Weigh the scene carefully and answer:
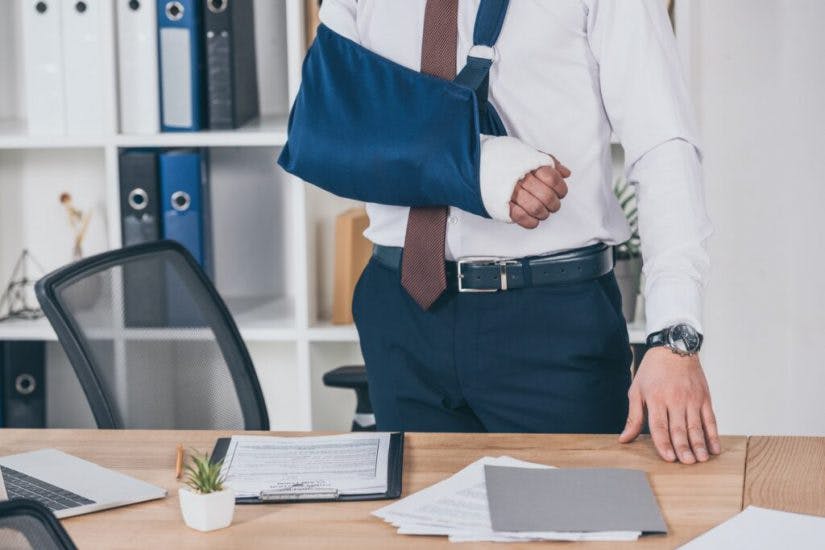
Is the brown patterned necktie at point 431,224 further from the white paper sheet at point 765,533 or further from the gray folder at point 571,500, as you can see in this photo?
the white paper sheet at point 765,533

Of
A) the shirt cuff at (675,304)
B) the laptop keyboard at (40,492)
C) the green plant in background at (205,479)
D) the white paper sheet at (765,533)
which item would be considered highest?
the shirt cuff at (675,304)

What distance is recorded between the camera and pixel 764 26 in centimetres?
250

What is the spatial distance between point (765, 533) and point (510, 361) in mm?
522

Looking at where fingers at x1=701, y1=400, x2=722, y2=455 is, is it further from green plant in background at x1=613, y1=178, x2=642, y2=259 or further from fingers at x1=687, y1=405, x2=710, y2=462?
green plant in background at x1=613, y1=178, x2=642, y2=259

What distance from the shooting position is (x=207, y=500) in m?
1.23

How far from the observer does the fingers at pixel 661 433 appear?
1.41 m

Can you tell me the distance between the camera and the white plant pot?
123cm

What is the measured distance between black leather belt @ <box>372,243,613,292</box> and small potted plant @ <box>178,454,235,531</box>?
1.77 feet

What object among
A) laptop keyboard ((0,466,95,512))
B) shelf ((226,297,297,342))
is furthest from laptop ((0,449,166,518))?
shelf ((226,297,297,342))

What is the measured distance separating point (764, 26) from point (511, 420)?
50.5 inches

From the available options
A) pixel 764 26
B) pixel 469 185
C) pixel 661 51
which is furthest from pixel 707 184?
pixel 469 185

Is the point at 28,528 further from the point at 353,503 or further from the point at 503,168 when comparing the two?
the point at 503,168

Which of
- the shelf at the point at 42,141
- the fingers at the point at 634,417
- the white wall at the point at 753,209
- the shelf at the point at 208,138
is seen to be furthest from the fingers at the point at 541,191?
the shelf at the point at 42,141

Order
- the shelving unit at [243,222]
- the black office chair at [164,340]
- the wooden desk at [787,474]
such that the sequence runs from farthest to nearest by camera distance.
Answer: the shelving unit at [243,222] < the black office chair at [164,340] < the wooden desk at [787,474]
